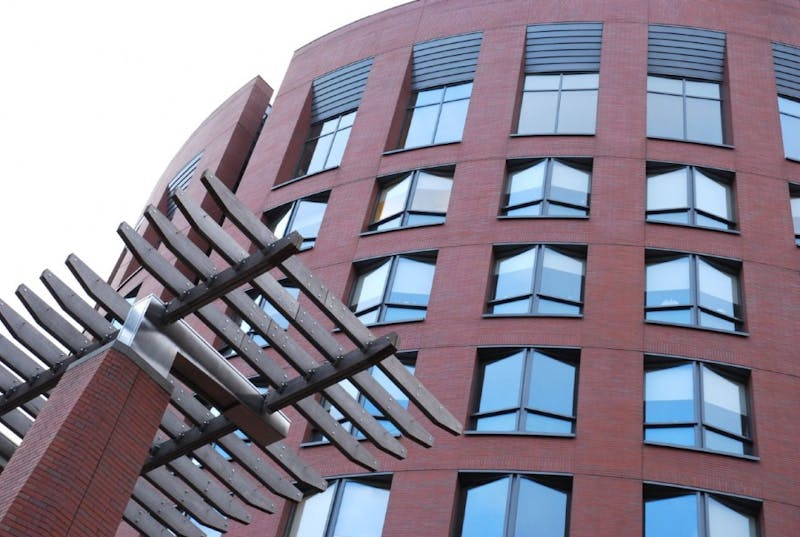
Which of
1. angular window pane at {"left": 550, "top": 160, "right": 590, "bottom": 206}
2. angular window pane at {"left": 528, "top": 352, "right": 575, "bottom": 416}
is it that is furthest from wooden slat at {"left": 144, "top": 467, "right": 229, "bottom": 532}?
angular window pane at {"left": 550, "top": 160, "right": 590, "bottom": 206}

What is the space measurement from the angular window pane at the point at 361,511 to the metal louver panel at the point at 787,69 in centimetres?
1619

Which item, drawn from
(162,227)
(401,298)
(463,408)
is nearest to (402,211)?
(401,298)

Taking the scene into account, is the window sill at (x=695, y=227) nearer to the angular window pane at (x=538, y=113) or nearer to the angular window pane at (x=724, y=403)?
the angular window pane at (x=724, y=403)

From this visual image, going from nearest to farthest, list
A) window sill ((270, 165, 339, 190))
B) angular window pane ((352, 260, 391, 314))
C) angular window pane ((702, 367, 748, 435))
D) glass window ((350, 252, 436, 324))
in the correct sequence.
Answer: angular window pane ((702, 367, 748, 435))
glass window ((350, 252, 436, 324))
angular window pane ((352, 260, 391, 314))
window sill ((270, 165, 339, 190))

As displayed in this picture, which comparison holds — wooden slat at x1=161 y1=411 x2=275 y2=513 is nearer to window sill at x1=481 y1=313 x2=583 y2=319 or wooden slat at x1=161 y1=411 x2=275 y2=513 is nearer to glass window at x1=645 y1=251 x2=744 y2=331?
window sill at x1=481 y1=313 x2=583 y2=319

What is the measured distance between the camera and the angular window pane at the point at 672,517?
67.3 ft

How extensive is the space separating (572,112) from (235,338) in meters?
17.5

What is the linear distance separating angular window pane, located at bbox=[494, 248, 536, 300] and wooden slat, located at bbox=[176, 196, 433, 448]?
1066 centimetres

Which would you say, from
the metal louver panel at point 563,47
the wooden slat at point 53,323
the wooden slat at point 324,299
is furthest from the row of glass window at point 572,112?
the wooden slat at point 53,323

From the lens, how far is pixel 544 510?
2095 centimetres

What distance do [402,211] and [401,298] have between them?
9.83 ft

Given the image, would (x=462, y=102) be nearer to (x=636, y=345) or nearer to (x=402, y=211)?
(x=402, y=211)

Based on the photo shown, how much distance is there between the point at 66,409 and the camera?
41.1 ft

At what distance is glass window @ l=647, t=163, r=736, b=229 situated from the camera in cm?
2617
